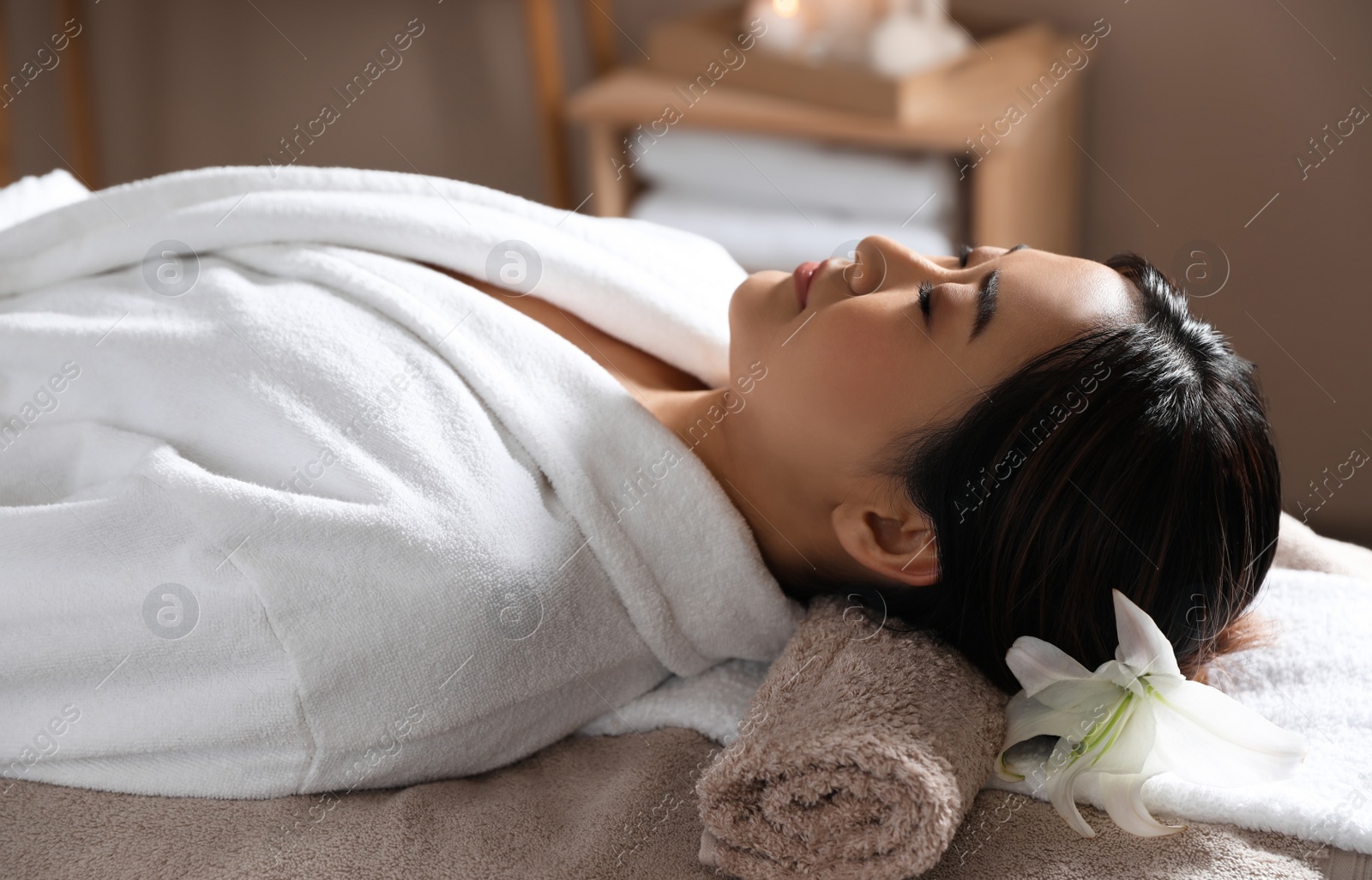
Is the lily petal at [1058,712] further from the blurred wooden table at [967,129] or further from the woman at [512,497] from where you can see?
the blurred wooden table at [967,129]

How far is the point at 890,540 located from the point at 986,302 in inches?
8.1

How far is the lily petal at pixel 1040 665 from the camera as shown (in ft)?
2.64

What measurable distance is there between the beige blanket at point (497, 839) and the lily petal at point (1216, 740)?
0.05 metres

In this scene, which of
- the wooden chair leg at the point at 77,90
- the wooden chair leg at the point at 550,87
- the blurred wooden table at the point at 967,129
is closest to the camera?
the blurred wooden table at the point at 967,129

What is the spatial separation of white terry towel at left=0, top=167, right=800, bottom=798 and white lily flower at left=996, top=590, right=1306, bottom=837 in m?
0.26

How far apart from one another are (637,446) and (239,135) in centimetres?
191

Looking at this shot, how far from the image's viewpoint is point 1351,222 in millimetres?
1864

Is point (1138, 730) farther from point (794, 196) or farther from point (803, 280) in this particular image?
point (794, 196)

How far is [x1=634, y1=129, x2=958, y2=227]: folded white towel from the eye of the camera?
1.83 m

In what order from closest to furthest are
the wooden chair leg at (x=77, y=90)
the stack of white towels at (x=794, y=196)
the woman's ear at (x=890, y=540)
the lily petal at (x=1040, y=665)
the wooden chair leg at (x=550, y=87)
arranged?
the lily petal at (x=1040, y=665), the woman's ear at (x=890, y=540), the stack of white towels at (x=794, y=196), the wooden chair leg at (x=550, y=87), the wooden chair leg at (x=77, y=90)

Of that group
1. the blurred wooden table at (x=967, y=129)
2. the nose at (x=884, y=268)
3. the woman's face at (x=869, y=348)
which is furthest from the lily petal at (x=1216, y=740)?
the blurred wooden table at (x=967, y=129)

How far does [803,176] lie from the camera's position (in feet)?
6.17

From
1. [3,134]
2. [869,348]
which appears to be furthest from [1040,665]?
[3,134]

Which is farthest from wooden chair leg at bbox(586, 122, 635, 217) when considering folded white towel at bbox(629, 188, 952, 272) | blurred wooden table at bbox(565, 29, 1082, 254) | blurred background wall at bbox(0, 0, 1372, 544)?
blurred background wall at bbox(0, 0, 1372, 544)
